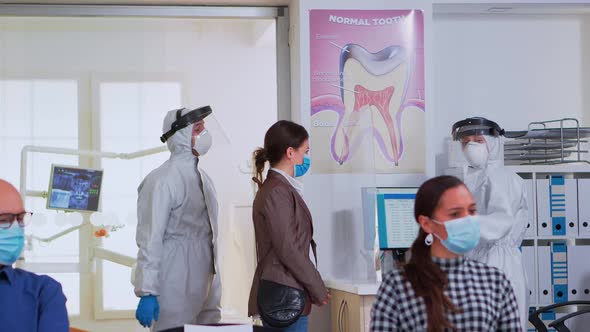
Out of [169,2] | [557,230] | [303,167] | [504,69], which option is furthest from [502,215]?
[169,2]

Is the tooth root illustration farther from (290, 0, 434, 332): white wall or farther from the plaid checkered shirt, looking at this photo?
the plaid checkered shirt

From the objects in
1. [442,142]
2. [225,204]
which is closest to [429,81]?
[442,142]

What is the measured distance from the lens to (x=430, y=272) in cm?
226

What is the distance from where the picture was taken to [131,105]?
4.86 meters

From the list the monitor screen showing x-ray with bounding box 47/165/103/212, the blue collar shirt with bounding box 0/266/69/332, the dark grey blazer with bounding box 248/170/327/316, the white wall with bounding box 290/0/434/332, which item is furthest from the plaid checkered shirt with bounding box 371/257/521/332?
the monitor screen showing x-ray with bounding box 47/165/103/212

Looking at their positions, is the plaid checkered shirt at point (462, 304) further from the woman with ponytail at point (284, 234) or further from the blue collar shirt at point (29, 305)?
the woman with ponytail at point (284, 234)

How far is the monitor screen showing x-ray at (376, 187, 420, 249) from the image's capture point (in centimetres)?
426

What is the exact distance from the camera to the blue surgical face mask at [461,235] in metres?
2.30

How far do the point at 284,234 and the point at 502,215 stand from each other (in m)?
1.07

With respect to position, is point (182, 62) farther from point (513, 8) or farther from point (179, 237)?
point (513, 8)

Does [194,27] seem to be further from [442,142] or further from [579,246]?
[579,246]

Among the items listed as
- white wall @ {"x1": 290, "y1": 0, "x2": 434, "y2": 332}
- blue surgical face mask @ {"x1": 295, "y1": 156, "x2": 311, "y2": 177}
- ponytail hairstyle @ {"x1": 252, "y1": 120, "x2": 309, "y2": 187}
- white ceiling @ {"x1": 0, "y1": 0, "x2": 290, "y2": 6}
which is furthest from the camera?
white ceiling @ {"x1": 0, "y1": 0, "x2": 290, "y2": 6}

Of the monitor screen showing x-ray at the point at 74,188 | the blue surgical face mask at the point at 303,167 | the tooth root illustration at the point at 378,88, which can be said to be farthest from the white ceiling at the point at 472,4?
the blue surgical face mask at the point at 303,167

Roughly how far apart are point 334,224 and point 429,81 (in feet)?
3.12
